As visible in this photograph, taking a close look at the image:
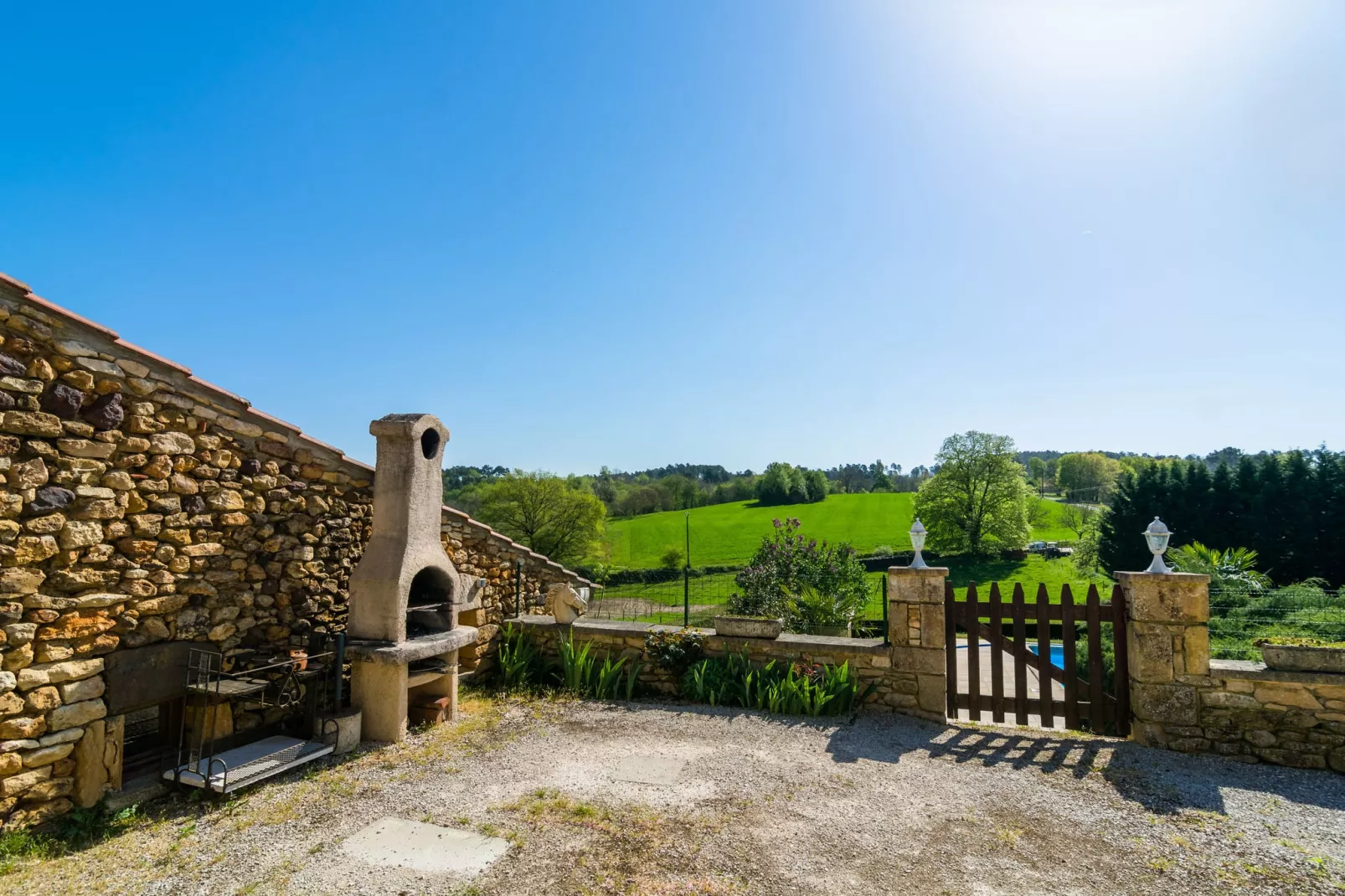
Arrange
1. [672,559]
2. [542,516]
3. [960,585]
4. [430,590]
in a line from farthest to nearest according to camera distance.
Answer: [672,559], [542,516], [960,585], [430,590]

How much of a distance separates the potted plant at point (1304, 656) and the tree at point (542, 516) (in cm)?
3032

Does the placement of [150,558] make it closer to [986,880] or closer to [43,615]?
[43,615]

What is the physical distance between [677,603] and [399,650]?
18250 millimetres

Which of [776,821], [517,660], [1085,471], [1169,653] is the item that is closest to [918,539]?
[1169,653]

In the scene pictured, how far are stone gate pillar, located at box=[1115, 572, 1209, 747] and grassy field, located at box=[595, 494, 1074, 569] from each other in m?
29.0

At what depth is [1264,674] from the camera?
18.5 feet

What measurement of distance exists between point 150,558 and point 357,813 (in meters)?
Answer: 2.63

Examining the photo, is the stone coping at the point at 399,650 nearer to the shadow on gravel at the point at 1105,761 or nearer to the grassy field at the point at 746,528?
the shadow on gravel at the point at 1105,761

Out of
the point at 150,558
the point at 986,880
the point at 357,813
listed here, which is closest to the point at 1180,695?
the point at 986,880

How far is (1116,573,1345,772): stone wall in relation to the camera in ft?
18.1

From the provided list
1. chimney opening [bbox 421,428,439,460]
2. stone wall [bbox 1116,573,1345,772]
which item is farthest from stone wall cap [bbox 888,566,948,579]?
chimney opening [bbox 421,428,439,460]

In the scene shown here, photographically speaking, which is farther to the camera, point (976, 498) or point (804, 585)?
point (976, 498)

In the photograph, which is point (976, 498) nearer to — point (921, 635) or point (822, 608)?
point (822, 608)

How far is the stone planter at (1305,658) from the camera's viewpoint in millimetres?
5504
